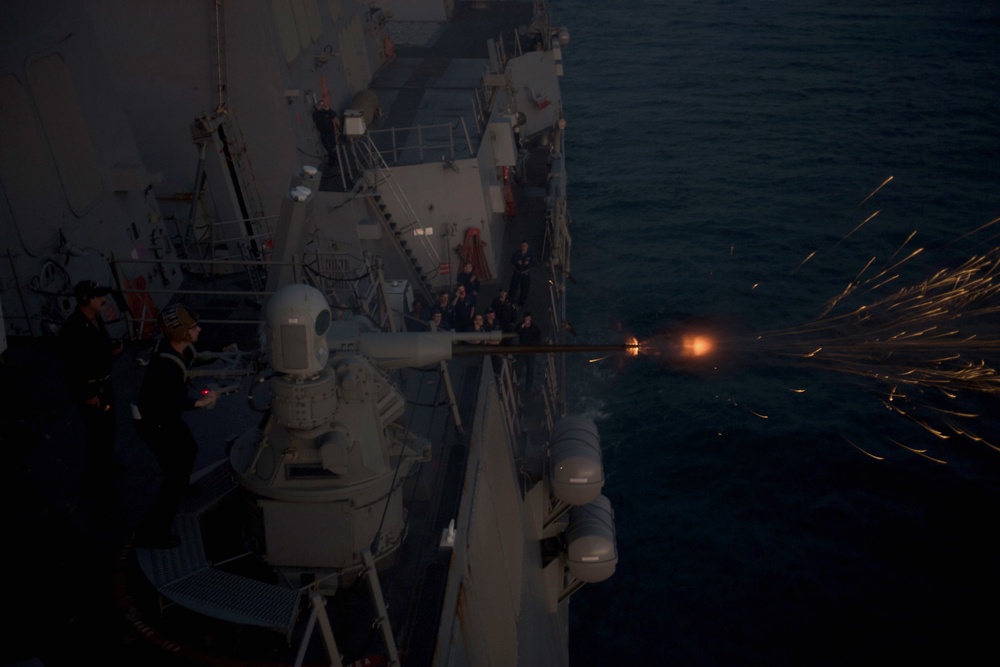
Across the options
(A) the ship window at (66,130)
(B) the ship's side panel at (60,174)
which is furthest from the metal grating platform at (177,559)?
(A) the ship window at (66,130)

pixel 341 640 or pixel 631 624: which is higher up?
pixel 341 640

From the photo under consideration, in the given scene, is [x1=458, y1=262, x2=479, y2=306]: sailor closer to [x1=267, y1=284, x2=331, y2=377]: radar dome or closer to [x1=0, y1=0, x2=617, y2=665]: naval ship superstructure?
[x1=0, y1=0, x2=617, y2=665]: naval ship superstructure

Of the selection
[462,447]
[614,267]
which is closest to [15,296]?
[462,447]

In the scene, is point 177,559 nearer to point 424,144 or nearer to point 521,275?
point 521,275

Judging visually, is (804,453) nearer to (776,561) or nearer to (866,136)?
→ (776,561)

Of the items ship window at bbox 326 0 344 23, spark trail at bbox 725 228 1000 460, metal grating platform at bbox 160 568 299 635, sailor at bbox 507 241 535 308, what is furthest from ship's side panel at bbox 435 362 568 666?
ship window at bbox 326 0 344 23

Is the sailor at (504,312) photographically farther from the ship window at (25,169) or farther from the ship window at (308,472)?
the ship window at (308,472)

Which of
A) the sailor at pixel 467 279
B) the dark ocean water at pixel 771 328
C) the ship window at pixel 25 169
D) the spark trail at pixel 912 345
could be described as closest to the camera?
the ship window at pixel 25 169
